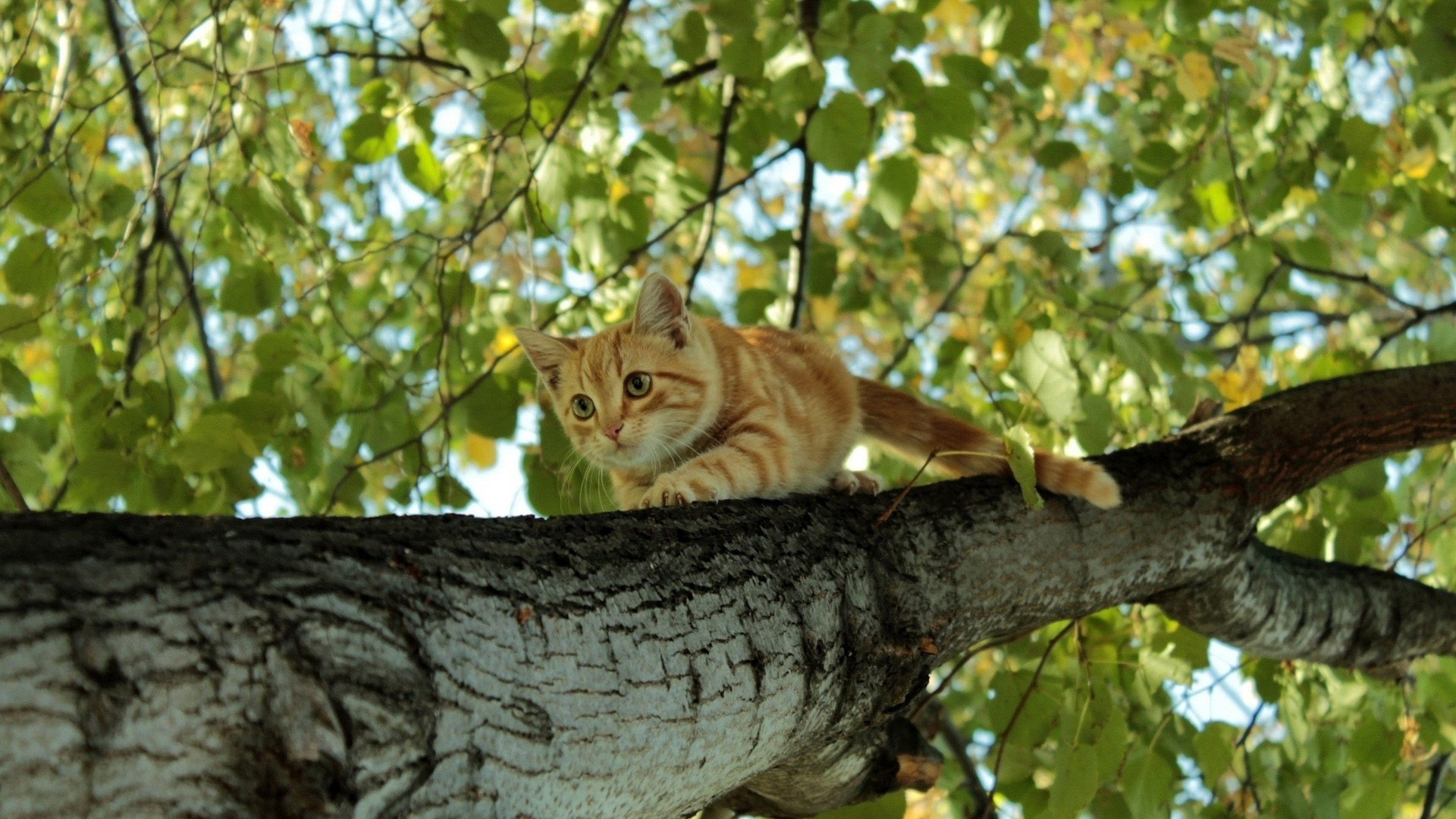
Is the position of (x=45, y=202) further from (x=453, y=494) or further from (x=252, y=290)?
(x=453, y=494)

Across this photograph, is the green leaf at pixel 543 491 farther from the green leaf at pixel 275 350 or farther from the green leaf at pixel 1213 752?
the green leaf at pixel 1213 752

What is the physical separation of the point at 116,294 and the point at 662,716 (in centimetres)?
304

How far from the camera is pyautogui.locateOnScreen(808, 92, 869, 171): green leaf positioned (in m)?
2.75

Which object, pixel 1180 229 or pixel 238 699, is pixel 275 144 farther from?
pixel 1180 229

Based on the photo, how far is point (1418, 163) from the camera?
4.96 m

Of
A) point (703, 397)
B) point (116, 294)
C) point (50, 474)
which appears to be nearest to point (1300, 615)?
point (703, 397)

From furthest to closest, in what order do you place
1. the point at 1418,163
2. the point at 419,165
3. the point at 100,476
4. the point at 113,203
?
the point at 1418,163 → the point at 419,165 → the point at 113,203 → the point at 100,476

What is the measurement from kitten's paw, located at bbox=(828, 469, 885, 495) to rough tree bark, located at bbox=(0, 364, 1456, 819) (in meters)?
0.59

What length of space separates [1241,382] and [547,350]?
8.68 ft

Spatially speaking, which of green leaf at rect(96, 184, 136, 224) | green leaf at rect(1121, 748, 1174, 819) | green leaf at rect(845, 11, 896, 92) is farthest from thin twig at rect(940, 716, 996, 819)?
green leaf at rect(96, 184, 136, 224)

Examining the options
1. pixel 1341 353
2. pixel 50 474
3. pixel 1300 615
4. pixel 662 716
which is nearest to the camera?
pixel 662 716

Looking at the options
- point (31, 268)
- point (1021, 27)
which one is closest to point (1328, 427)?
point (1021, 27)

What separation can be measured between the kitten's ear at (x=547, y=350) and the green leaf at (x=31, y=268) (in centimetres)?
112

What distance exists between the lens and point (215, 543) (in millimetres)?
1050
